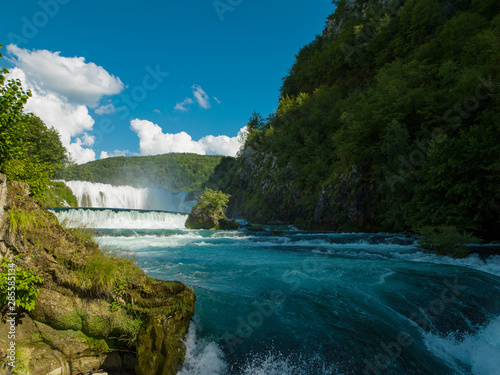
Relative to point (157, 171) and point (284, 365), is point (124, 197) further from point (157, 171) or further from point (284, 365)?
point (157, 171)

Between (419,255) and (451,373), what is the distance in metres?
8.92

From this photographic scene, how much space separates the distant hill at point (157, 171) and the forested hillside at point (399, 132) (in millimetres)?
69806

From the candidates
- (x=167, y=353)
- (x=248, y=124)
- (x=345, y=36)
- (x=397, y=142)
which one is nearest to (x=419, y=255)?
(x=397, y=142)

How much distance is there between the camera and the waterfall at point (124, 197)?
1707 inches

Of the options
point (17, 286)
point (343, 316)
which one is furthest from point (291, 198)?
point (17, 286)

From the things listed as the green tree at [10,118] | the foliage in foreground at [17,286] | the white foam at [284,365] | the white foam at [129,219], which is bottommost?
the white foam at [284,365]

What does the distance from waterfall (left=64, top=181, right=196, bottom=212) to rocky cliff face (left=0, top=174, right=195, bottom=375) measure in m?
46.3

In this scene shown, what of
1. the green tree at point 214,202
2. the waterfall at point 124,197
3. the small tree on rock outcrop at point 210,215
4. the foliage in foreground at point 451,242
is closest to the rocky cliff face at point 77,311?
the foliage in foreground at point 451,242

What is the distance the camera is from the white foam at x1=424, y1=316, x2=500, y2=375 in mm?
4391

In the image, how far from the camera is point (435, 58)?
2284cm

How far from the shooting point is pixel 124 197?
54.2 m

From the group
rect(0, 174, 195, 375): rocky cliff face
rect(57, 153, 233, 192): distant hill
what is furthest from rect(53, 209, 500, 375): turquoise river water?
rect(57, 153, 233, 192): distant hill

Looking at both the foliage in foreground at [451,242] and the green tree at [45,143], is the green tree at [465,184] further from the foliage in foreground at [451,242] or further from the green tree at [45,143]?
the green tree at [45,143]

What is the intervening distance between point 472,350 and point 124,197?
59161 mm
